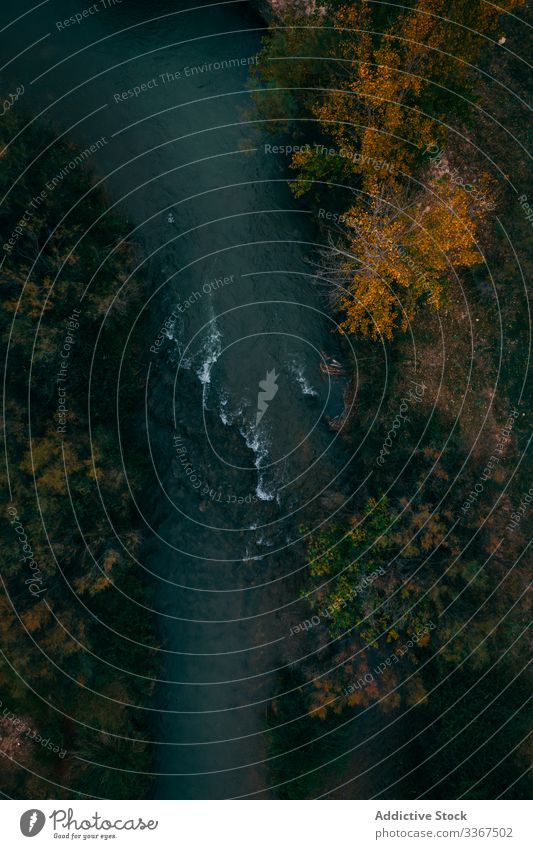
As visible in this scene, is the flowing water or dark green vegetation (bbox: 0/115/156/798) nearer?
dark green vegetation (bbox: 0/115/156/798)

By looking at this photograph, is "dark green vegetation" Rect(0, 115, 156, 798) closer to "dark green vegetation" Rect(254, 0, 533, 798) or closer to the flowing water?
the flowing water

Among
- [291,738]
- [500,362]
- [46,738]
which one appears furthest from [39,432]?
[500,362]
